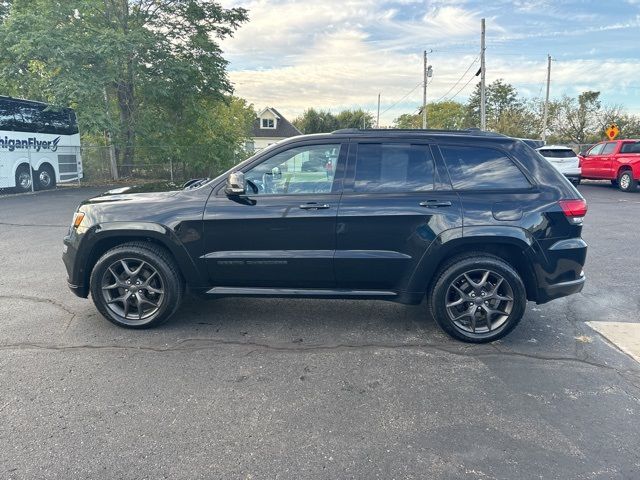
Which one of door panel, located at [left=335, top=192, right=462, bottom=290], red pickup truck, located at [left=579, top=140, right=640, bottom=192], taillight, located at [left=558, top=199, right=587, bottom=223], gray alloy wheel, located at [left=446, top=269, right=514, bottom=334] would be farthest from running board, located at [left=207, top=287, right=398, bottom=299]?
red pickup truck, located at [left=579, top=140, right=640, bottom=192]

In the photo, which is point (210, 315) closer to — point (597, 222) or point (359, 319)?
point (359, 319)

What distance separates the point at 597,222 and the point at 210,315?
363 inches

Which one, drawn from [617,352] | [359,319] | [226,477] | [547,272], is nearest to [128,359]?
[226,477]

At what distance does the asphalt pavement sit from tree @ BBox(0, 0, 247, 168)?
43.3ft

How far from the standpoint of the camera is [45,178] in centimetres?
1627

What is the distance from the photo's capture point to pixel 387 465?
2.30 meters

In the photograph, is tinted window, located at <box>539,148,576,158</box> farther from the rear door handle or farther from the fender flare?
the rear door handle

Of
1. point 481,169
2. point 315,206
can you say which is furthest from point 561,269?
point 315,206

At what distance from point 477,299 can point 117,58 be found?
53.2ft

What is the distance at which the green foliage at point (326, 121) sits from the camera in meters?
61.5

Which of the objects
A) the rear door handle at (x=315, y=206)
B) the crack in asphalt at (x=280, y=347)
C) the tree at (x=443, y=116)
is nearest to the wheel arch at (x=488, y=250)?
the crack in asphalt at (x=280, y=347)

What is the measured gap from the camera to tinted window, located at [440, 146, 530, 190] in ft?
12.2

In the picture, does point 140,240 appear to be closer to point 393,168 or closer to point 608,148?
point 393,168

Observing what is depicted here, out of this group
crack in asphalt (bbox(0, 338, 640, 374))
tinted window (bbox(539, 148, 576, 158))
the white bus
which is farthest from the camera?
tinted window (bbox(539, 148, 576, 158))
